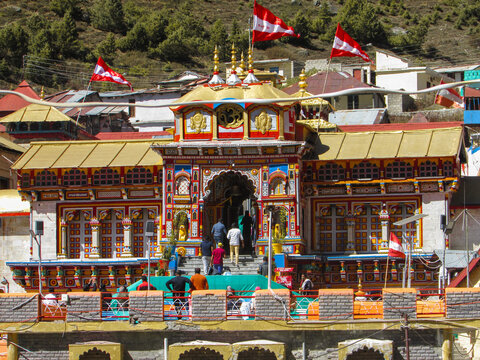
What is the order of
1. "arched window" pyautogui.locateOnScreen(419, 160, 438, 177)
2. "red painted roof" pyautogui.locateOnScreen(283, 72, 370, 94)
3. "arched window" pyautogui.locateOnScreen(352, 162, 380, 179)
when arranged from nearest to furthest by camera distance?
"arched window" pyautogui.locateOnScreen(419, 160, 438, 177), "arched window" pyautogui.locateOnScreen(352, 162, 380, 179), "red painted roof" pyautogui.locateOnScreen(283, 72, 370, 94)

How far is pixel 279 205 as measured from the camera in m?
48.9

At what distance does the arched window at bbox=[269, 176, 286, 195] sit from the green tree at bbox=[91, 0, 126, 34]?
100m

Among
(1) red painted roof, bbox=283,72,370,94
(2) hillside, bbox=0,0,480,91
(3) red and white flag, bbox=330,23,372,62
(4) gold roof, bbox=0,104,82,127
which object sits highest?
(2) hillside, bbox=0,0,480,91

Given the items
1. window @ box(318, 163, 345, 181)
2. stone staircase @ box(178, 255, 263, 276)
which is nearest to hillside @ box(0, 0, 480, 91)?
window @ box(318, 163, 345, 181)

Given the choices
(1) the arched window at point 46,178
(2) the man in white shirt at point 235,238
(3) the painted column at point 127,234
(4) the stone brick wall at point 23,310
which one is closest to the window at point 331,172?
(2) the man in white shirt at point 235,238

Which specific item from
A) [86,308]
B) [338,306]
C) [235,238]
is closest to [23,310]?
[86,308]

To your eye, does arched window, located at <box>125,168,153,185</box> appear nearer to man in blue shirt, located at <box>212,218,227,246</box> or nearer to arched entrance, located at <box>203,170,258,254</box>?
arched entrance, located at <box>203,170,258,254</box>

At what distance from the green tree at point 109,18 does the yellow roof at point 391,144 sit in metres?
97.9

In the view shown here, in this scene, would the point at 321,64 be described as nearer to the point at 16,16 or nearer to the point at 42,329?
the point at 16,16

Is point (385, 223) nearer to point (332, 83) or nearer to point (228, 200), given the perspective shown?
point (228, 200)

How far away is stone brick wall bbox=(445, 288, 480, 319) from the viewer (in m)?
36.5

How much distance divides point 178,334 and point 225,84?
14882 mm

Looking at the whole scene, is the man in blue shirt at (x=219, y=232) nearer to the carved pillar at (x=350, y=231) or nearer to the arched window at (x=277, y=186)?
the arched window at (x=277, y=186)

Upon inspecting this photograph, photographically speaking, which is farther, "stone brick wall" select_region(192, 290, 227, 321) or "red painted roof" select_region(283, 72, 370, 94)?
"red painted roof" select_region(283, 72, 370, 94)
